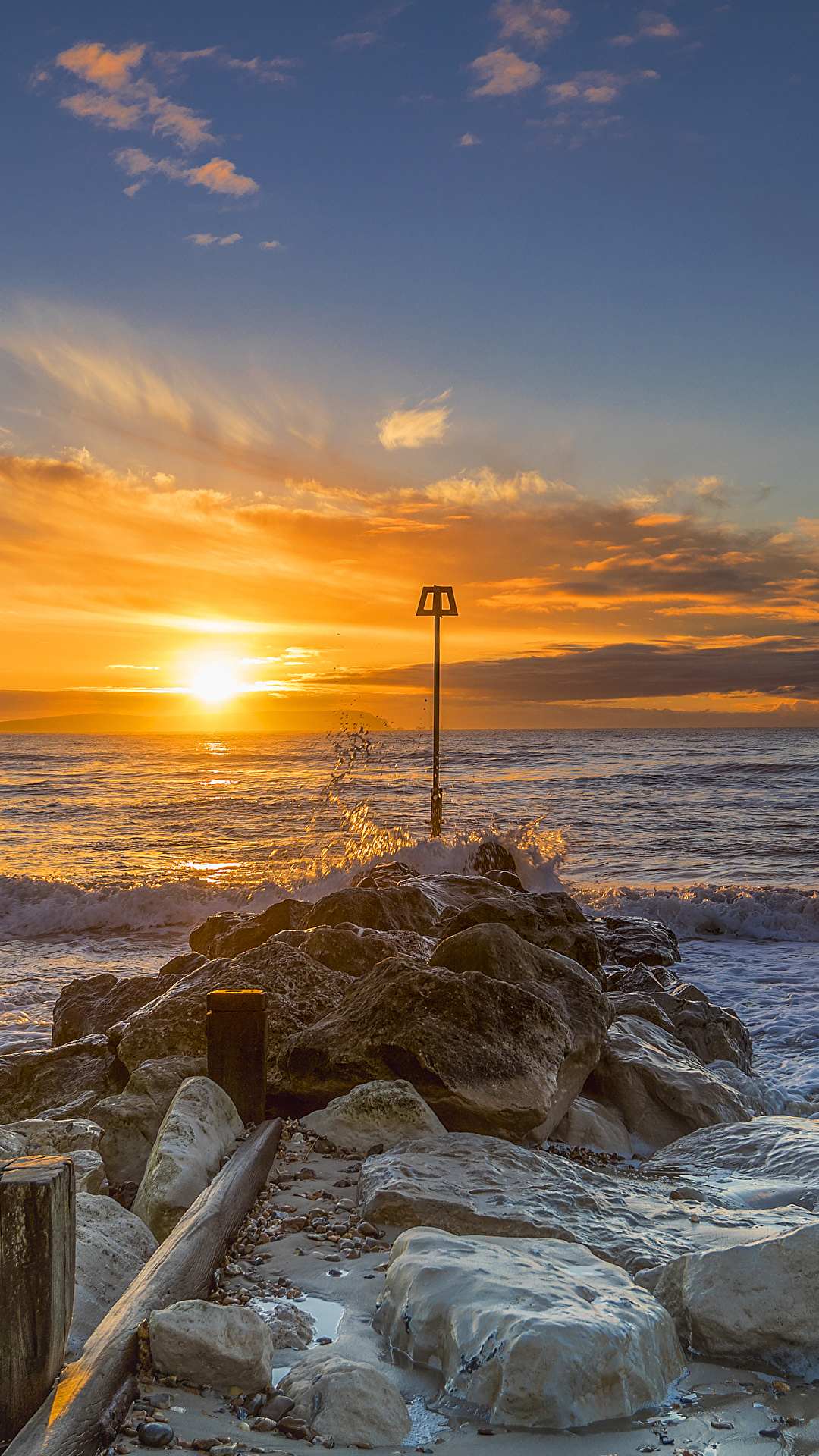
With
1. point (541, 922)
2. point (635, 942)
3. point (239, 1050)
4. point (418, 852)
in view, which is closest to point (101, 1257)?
point (239, 1050)

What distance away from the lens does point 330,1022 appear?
18.1 ft

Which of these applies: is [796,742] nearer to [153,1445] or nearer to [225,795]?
[225,795]

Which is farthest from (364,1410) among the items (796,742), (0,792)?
(796,742)

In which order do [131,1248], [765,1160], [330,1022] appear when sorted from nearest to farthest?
[131,1248]
[765,1160]
[330,1022]

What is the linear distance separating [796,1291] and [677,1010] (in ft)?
16.5

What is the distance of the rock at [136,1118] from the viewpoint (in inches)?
188

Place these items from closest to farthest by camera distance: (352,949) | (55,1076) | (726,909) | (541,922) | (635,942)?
(55,1076), (352,949), (541,922), (635,942), (726,909)

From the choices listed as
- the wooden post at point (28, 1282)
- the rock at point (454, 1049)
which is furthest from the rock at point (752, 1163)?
the wooden post at point (28, 1282)

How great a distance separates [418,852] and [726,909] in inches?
238

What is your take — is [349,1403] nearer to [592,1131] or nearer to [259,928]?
[592,1131]

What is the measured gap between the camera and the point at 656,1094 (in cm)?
606

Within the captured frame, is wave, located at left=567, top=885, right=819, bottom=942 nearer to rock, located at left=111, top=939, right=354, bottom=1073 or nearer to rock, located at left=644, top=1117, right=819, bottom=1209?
rock, located at left=644, top=1117, right=819, bottom=1209

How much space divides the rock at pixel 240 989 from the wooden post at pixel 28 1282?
10.4ft

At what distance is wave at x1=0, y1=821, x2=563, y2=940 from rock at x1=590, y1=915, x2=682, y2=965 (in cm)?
427
